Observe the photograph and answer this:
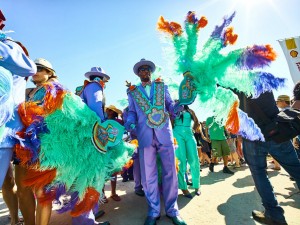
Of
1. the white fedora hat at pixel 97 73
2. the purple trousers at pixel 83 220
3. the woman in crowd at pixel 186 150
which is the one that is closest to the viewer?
the purple trousers at pixel 83 220

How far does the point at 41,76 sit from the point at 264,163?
9.03ft

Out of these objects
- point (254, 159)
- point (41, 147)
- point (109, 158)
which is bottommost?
point (254, 159)

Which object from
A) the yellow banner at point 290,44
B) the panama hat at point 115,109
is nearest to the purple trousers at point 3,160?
the panama hat at point 115,109

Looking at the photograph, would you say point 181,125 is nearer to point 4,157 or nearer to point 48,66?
point 48,66

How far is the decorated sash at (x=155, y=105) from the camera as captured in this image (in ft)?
9.80

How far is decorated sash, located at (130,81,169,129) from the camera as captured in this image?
2.99 m

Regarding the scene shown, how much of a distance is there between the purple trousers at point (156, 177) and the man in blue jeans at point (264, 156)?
0.94m

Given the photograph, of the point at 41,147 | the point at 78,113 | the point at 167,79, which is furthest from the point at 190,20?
the point at 41,147

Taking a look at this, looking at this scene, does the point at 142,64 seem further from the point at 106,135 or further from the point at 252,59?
the point at 252,59

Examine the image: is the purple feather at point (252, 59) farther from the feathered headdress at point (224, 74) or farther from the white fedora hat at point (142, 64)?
the white fedora hat at point (142, 64)

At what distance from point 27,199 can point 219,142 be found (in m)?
5.45

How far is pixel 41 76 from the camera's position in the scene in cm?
274

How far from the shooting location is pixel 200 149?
9172 millimetres

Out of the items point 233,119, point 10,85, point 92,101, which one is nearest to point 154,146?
point 92,101
